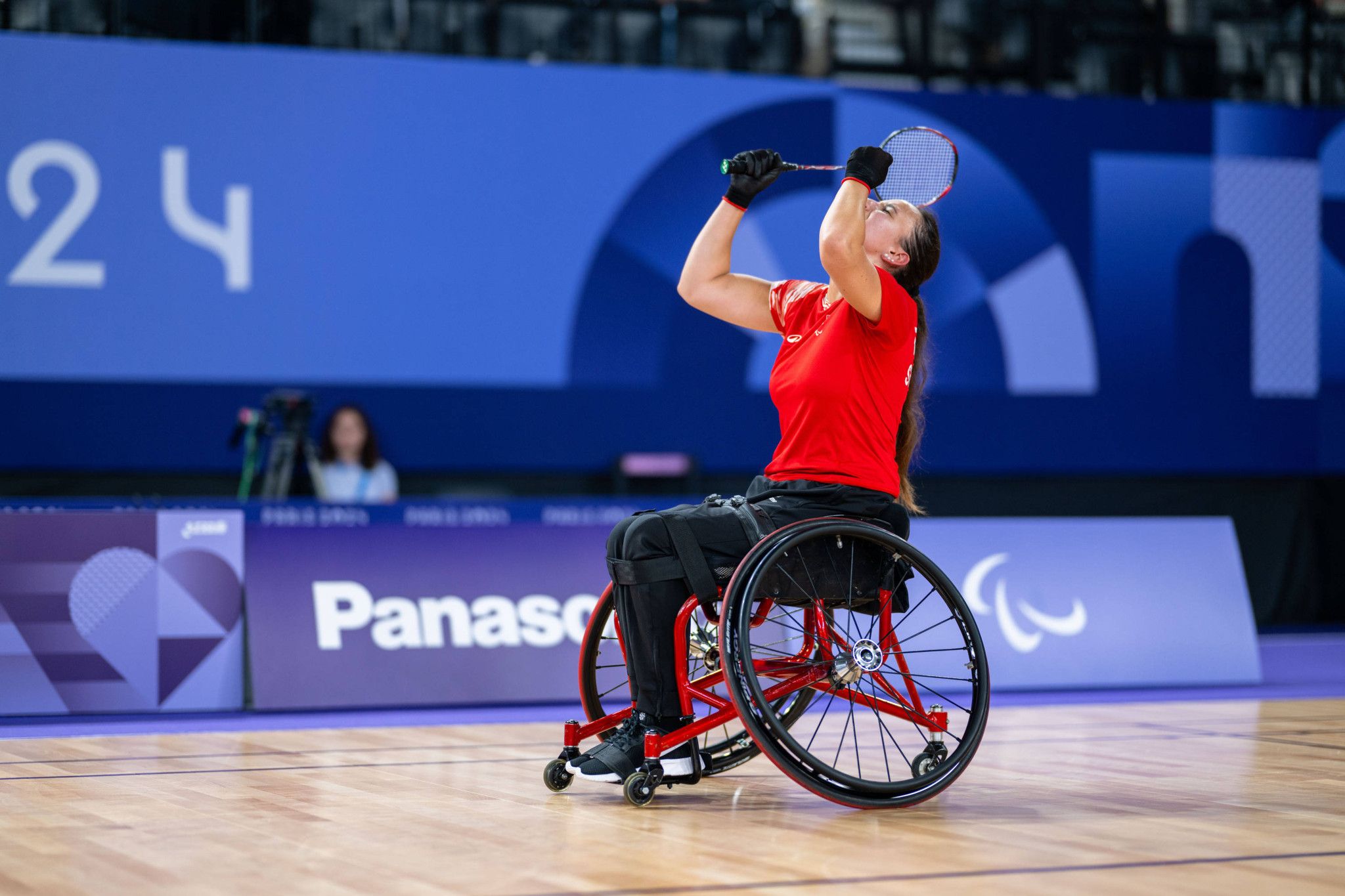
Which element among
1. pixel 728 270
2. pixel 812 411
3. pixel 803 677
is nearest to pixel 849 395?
pixel 812 411

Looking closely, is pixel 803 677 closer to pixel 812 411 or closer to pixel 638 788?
pixel 638 788

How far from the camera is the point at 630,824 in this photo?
299cm

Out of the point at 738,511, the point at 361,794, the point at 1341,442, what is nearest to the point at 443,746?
the point at 361,794

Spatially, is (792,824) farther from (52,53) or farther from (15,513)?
(52,53)

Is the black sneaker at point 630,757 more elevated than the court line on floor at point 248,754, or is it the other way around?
the black sneaker at point 630,757

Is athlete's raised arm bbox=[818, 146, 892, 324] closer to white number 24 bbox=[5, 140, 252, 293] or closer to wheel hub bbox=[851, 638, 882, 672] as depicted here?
wheel hub bbox=[851, 638, 882, 672]

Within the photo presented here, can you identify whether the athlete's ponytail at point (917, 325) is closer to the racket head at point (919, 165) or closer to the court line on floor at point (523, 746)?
the racket head at point (919, 165)

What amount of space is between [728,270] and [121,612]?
2612 mm

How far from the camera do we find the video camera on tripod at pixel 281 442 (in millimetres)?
7043

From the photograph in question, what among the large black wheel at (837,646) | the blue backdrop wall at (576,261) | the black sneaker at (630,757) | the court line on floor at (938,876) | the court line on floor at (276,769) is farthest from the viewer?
the blue backdrop wall at (576,261)

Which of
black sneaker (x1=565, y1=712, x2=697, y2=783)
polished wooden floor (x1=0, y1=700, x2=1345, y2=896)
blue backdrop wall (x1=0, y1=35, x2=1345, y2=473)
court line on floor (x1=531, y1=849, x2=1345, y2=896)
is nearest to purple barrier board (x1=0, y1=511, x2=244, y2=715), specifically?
polished wooden floor (x1=0, y1=700, x2=1345, y2=896)

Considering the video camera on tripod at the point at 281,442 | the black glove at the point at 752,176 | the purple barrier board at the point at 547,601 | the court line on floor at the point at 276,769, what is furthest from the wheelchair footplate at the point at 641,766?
the video camera on tripod at the point at 281,442

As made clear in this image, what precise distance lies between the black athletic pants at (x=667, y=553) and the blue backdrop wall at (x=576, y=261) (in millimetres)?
4160

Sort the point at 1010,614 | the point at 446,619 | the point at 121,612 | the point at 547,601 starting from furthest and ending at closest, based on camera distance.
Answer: the point at 1010,614
the point at 547,601
the point at 446,619
the point at 121,612
